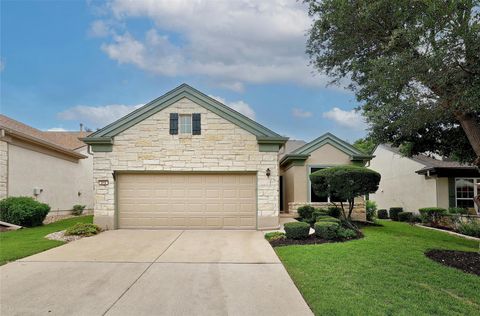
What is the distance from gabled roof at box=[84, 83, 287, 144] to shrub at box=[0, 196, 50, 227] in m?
4.33

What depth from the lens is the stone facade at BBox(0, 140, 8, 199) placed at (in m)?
14.6

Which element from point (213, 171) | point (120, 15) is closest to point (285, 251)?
point (213, 171)

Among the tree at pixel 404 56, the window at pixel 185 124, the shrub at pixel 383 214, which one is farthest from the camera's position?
the shrub at pixel 383 214

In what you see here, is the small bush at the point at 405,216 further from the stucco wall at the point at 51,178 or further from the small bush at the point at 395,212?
the stucco wall at the point at 51,178

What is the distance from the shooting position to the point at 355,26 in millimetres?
7875

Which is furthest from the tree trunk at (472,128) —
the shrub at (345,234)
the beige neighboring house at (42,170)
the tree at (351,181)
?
the beige neighboring house at (42,170)

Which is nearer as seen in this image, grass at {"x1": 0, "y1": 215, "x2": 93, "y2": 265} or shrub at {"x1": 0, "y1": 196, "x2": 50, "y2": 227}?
grass at {"x1": 0, "y1": 215, "x2": 93, "y2": 265}

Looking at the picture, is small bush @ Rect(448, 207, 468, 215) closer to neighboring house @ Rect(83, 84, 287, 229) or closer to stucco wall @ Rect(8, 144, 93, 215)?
neighboring house @ Rect(83, 84, 287, 229)

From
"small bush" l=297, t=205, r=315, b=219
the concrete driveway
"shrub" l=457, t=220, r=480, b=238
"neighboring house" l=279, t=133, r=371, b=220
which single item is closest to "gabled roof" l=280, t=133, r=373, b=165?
"neighboring house" l=279, t=133, r=371, b=220

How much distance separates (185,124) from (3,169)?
8.28 metres

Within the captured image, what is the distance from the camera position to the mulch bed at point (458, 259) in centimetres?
718

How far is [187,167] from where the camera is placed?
43.2 feet

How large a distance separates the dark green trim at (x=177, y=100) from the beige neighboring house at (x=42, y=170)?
5.05 m

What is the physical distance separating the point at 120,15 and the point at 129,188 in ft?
21.3
